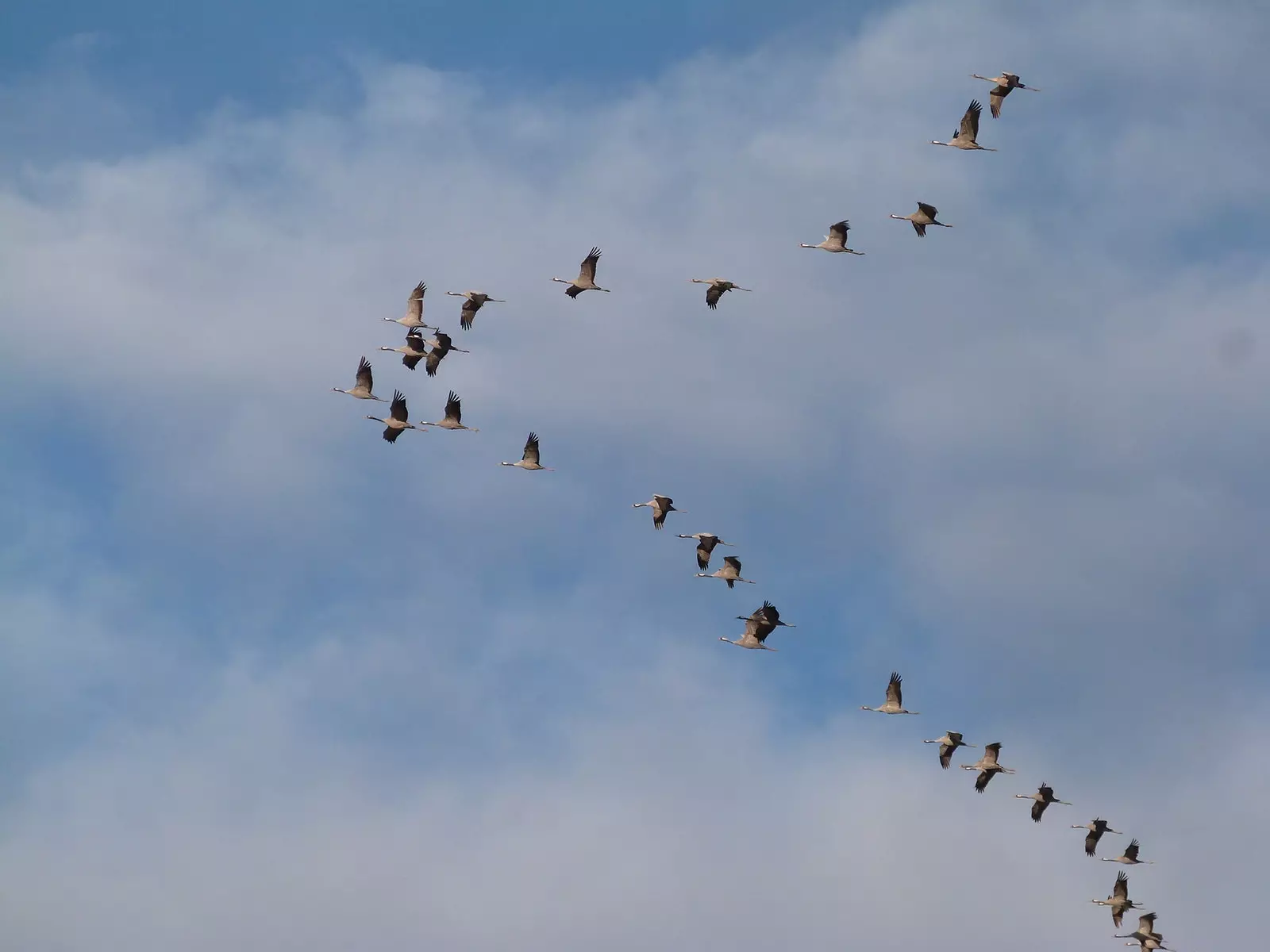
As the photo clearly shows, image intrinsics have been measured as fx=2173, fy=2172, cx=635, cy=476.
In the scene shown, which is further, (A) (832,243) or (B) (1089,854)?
(B) (1089,854)

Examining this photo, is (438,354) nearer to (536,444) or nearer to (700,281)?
(536,444)

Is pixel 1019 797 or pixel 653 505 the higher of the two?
pixel 653 505

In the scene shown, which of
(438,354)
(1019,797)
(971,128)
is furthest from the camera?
(1019,797)

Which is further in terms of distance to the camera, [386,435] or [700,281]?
[386,435]

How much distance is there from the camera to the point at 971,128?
280ft

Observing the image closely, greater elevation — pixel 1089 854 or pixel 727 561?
pixel 727 561

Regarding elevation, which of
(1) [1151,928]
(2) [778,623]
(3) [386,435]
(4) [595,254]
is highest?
(4) [595,254]

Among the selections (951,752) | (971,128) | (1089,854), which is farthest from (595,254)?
(1089,854)

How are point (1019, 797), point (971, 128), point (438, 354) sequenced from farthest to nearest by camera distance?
1. point (1019, 797)
2. point (438, 354)
3. point (971, 128)

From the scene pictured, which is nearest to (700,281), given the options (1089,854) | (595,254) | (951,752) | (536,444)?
(595,254)

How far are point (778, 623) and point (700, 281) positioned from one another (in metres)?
14.3

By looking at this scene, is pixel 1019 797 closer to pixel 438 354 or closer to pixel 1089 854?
pixel 1089 854

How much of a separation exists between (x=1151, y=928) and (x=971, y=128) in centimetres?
3791

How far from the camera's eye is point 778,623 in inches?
3467
